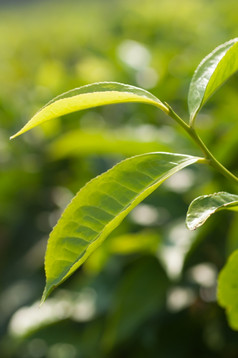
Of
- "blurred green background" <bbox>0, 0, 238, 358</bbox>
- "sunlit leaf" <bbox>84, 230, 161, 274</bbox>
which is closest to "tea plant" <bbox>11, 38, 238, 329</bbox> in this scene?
"blurred green background" <bbox>0, 0, 238, 358</bbox>

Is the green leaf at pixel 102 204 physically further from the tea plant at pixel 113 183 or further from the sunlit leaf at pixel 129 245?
the sunlit leaf at pixel 129 245

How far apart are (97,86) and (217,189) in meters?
0.89

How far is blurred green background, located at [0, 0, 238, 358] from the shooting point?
1642mm

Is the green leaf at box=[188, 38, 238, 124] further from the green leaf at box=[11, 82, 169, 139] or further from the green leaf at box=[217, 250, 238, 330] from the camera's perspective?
the green leaf at box=[217, 250, 238, 330]

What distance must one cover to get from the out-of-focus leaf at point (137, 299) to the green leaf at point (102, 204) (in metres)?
0.83

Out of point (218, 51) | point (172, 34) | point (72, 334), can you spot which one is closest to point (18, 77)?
point (172, 34)

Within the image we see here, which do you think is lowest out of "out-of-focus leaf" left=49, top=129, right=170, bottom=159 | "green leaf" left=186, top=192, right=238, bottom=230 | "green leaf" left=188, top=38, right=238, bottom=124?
"out-of-focus leaf" left=49, top=129, right=170, bottom=159

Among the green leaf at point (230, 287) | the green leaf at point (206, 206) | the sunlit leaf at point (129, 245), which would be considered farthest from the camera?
the sunlit leaf at point (129, 245)

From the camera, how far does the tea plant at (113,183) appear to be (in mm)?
784

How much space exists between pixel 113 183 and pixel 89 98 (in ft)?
0.40

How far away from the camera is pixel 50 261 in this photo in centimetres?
81

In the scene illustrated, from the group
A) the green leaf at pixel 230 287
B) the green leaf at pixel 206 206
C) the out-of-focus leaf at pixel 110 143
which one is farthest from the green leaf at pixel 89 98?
the out-of-focus leaf at pixel 110 143

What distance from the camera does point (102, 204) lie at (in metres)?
0.83

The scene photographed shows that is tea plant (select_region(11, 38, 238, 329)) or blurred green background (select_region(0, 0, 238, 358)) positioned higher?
tea plant (select_region(11, 38, 238, 329))
